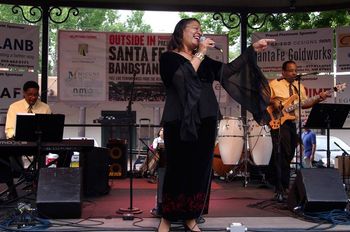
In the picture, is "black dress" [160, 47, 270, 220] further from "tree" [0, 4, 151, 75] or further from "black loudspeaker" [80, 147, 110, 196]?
"tree" [0, 4, 151, 75]

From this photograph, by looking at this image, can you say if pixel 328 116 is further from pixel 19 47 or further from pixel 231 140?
pixel 19 47

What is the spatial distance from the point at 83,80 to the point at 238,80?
5523 millimetres

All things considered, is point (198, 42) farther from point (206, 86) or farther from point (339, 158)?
point (339, 158)

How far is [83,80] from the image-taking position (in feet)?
31.8

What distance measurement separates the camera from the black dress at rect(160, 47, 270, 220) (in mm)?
4219

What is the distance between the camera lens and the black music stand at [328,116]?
6184 millimetres

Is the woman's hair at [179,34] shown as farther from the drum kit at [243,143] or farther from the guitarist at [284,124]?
the drum kit at [243,143]

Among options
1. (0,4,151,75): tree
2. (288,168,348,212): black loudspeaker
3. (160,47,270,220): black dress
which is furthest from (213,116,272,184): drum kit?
(0,4,151,75): tree

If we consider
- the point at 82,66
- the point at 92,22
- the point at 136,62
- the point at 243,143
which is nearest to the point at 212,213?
the point at 243,143

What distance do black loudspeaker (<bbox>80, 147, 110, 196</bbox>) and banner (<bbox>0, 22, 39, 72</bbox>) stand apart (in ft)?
9.23

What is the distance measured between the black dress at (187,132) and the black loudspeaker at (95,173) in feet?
10.4

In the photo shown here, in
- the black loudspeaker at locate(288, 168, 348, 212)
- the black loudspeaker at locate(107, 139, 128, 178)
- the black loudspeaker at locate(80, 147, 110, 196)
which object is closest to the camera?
the black loudspeaker at locate(288, 168, 348, 212)

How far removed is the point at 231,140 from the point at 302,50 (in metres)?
2.31

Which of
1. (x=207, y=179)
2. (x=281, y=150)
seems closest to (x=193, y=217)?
(x=207, y=179)
